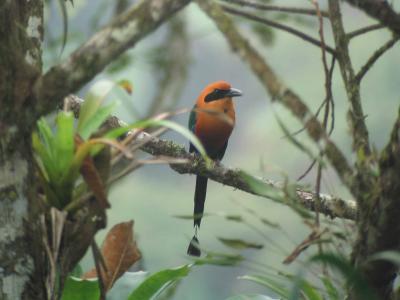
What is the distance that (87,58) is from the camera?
1290 millimetres

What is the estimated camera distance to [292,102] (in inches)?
60.1

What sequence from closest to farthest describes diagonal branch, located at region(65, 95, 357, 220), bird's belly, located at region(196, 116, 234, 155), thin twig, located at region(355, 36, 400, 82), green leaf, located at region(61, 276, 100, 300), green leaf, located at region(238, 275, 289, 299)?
thin twig, located at region(355, 36, 400, 82) → green leaf, located at region(238, 275, 289, 299) → green leaf, located at region(61, 276, 100, 300) → diagonal branch, located at region(65, 95, 357, 220) → bird's belly, located at region(196, 116, 234, 155)

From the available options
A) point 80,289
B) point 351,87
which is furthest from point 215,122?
point 351,87

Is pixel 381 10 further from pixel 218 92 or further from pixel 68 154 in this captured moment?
pixel 218 92

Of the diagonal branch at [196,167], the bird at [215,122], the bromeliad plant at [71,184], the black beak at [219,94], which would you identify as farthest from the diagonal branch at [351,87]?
the black beak at [219,94]

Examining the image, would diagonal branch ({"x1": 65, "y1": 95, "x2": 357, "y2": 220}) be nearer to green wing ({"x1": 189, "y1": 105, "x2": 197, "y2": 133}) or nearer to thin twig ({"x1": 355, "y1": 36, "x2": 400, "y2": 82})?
thin twig ({"x1": 355, "y1": 36, "x2": 400, "y2": 82})

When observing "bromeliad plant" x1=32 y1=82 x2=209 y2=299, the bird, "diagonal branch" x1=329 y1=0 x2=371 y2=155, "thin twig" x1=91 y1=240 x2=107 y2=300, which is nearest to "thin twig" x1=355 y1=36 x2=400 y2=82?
"diagonal branch" x1=329 y1=0 x2=371 y2=155

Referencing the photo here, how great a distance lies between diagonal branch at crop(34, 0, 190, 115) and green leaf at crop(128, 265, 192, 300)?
0.68m

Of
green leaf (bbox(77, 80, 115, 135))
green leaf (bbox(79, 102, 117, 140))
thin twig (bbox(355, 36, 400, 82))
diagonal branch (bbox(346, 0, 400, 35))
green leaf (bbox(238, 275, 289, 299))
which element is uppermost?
diagonal branch (bbox(346, 0, 400, 35))

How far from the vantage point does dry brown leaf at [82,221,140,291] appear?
1.68m

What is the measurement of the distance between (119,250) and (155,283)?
0.20 meters

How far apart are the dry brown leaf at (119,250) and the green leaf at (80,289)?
0.18 meters

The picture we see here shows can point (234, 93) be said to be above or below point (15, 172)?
above

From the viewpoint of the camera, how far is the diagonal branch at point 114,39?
1.29 m
